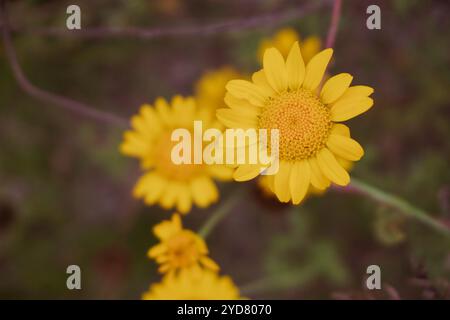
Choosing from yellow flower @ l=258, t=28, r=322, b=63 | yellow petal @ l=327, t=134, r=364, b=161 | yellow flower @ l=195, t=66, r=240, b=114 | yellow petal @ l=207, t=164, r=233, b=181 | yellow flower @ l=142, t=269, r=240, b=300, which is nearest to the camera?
yellow petal @ l=327, t=134, r=364, b=161

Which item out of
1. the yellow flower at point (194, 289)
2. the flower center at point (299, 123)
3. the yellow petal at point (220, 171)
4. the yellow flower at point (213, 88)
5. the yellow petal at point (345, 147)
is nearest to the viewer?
the yellow petal at point (345, 147)

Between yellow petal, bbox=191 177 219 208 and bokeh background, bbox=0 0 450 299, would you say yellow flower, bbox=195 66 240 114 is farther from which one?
yellow petal, bbox=191 177 219 208

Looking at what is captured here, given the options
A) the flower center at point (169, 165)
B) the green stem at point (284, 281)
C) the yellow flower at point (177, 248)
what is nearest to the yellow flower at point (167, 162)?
the flower center at point (169, 165)

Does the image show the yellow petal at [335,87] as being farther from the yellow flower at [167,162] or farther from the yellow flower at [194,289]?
the yellow flower at [194,289]

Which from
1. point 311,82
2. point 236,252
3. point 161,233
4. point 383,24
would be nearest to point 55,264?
point 236,252

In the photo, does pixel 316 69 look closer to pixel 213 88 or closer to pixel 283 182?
pixel 283 182

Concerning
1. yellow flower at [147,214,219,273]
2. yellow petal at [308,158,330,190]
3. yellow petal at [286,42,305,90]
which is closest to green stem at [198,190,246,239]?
yellow flower at [147,214,219,273]

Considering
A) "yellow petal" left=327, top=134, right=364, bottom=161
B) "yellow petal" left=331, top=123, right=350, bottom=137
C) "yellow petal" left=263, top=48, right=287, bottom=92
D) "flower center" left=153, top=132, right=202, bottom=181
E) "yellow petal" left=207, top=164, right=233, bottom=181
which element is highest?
"yellow petal" left=263, top=48, right=287, bottom=92
